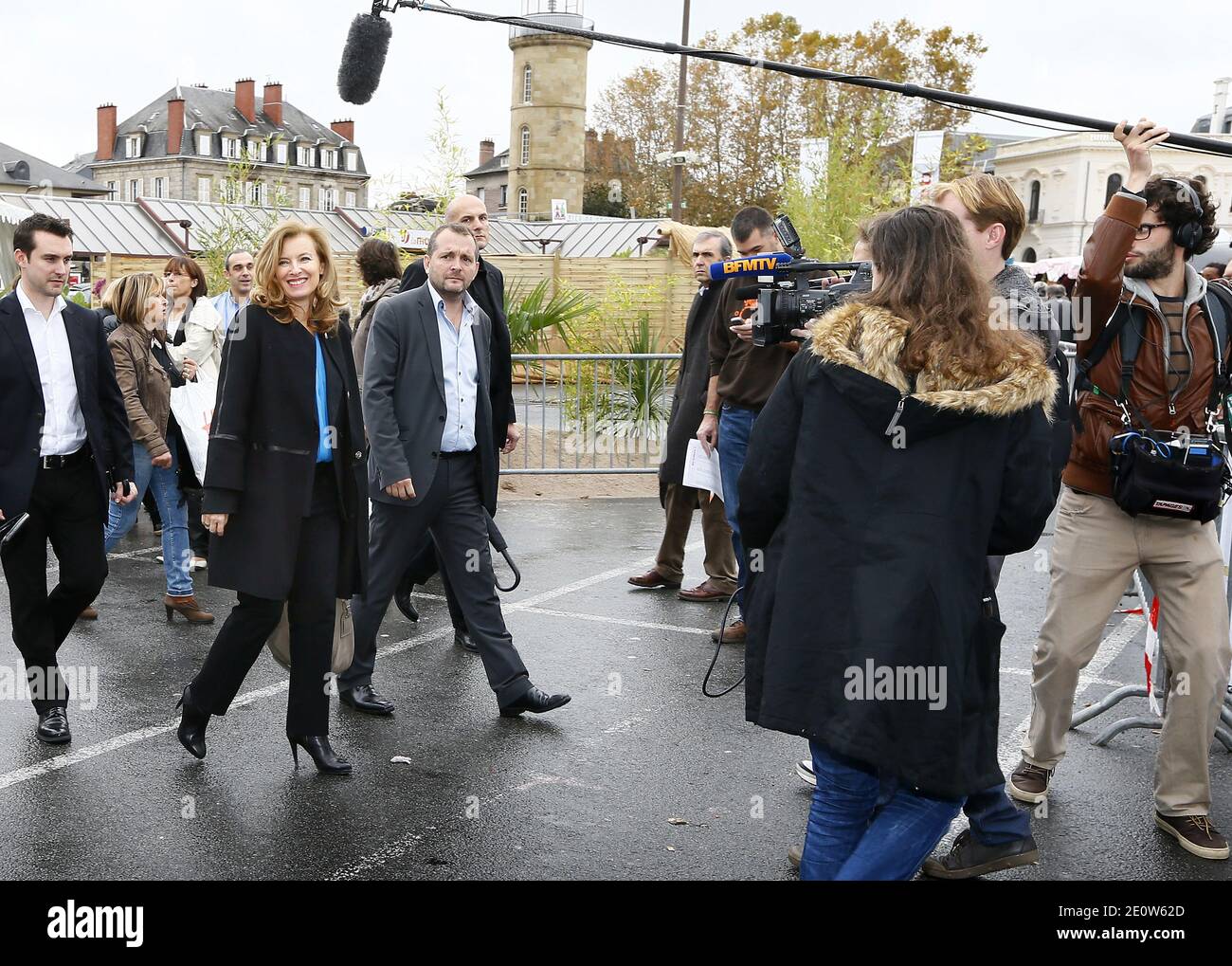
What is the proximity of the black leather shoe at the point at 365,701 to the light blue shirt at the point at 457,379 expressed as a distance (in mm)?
1106

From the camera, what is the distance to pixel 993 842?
3.98 m

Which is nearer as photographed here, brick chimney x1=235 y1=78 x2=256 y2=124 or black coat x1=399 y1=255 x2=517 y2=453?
black coat x1=399 y1=255 x2=517 y2=453

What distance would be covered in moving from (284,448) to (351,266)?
20348 mm

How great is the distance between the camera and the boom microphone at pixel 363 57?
655 cm

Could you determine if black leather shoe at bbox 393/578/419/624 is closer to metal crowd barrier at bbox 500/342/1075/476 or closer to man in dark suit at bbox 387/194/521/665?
man in dark suit at bbox 387/194/521/665

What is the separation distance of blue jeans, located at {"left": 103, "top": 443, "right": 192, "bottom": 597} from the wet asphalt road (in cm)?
28

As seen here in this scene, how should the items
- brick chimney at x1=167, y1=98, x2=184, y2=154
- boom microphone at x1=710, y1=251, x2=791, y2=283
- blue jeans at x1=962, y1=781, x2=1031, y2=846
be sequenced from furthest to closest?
1. brick chimney at x1=167, y1=98, x2=184, y2=154
2. boom microphone at x1=710, y1=251, x2=791, y2=283
3. blue jeans at x1=962, y1=781, x2=1031, y2=846

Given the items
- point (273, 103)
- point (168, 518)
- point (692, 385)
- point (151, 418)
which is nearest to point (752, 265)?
point (692, 385)

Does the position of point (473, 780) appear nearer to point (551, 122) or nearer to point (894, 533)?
point (894, 533)

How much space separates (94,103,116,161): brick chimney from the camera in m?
98.5

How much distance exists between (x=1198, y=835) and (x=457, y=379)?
331 cm

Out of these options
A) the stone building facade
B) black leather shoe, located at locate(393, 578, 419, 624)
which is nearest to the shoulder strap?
black leather shoe, located at locate(393, 578, 419, 624)
